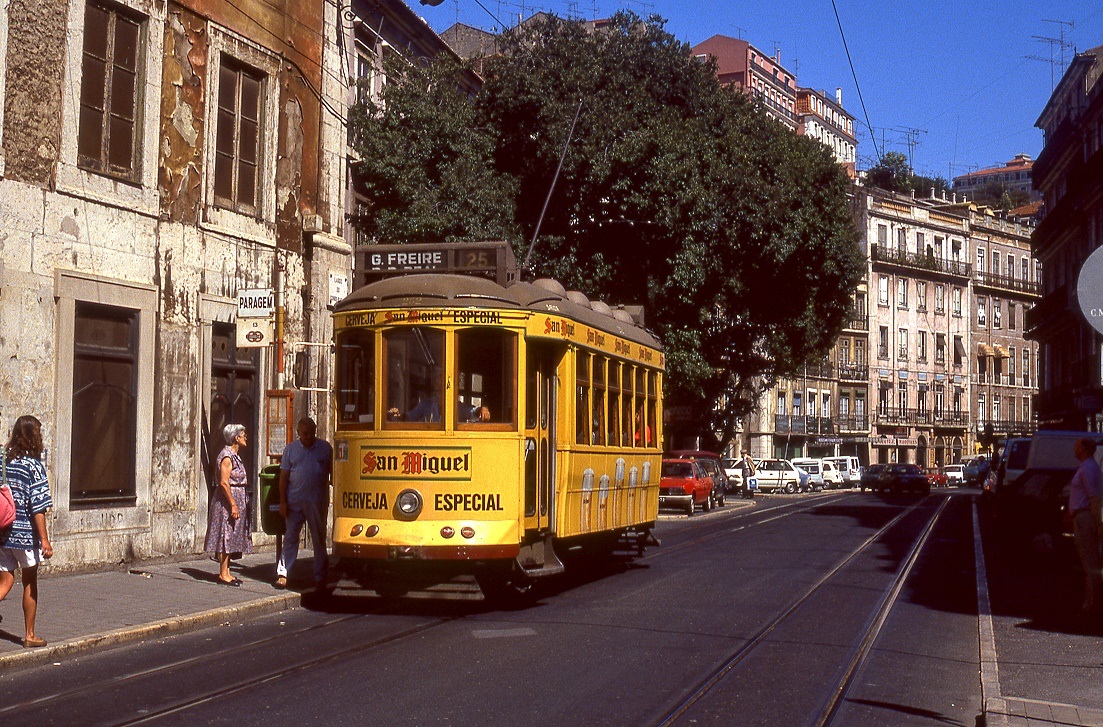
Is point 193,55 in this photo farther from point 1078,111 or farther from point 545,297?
point 1078,111

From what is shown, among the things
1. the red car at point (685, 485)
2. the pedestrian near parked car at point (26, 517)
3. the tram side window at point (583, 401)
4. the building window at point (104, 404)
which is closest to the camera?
the pedestrian near parked car at point (26, 517)

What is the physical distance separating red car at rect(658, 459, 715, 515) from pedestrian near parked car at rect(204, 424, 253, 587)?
23.1 m

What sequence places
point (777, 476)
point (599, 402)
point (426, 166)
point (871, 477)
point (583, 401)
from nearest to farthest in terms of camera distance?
point (583, 401) < point (599, 402) < point (426, 166) < point (871, 477) < point (777, 476)

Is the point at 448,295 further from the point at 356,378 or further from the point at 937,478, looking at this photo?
the point at 937,478

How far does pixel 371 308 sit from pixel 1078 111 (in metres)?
49.9

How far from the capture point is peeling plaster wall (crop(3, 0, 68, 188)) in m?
14.9

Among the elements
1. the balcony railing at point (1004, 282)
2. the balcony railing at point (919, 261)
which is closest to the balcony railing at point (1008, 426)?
the balcony railing at point (1004, 282)

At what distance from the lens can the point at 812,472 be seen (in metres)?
71.4

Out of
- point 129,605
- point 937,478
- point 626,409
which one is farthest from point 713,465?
point 937,478

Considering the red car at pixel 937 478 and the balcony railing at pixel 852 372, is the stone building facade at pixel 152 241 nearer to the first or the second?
the red car at pixel 937 478

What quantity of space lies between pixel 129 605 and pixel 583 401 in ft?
16.6

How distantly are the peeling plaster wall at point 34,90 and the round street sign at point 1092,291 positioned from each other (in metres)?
10.9

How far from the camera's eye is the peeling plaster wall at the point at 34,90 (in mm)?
14875

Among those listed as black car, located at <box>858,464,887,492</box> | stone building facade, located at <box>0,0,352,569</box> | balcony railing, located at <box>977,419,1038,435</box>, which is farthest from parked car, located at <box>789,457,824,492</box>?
stone building facade, located at <box>0,0,352,569</box>
